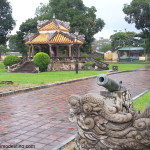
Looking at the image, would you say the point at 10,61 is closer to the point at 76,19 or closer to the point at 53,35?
the point at 53,35

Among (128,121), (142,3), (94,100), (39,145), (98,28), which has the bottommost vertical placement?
(39,145)

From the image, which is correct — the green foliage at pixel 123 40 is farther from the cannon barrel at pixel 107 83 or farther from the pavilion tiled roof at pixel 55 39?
the cannon barrel at pixel 107 83

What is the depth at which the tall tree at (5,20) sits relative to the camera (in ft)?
108

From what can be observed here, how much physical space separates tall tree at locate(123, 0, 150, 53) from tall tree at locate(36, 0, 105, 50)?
443 cm

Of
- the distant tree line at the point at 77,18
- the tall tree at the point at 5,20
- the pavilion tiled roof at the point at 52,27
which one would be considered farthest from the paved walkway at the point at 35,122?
the distant tree line at the point at 77,18

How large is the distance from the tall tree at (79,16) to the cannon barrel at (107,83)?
3170 cm

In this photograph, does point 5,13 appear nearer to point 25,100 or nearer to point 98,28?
point 98,28

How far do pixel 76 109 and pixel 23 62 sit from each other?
25012 mm

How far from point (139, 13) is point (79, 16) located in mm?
9836

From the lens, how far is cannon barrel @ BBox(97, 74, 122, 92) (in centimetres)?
313

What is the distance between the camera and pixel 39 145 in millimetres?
4293

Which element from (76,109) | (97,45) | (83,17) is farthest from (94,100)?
(97,45)

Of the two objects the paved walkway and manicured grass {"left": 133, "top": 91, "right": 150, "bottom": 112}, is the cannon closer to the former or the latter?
the paved walkway

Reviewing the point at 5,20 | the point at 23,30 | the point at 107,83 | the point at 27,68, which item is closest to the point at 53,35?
the point at 27,68
